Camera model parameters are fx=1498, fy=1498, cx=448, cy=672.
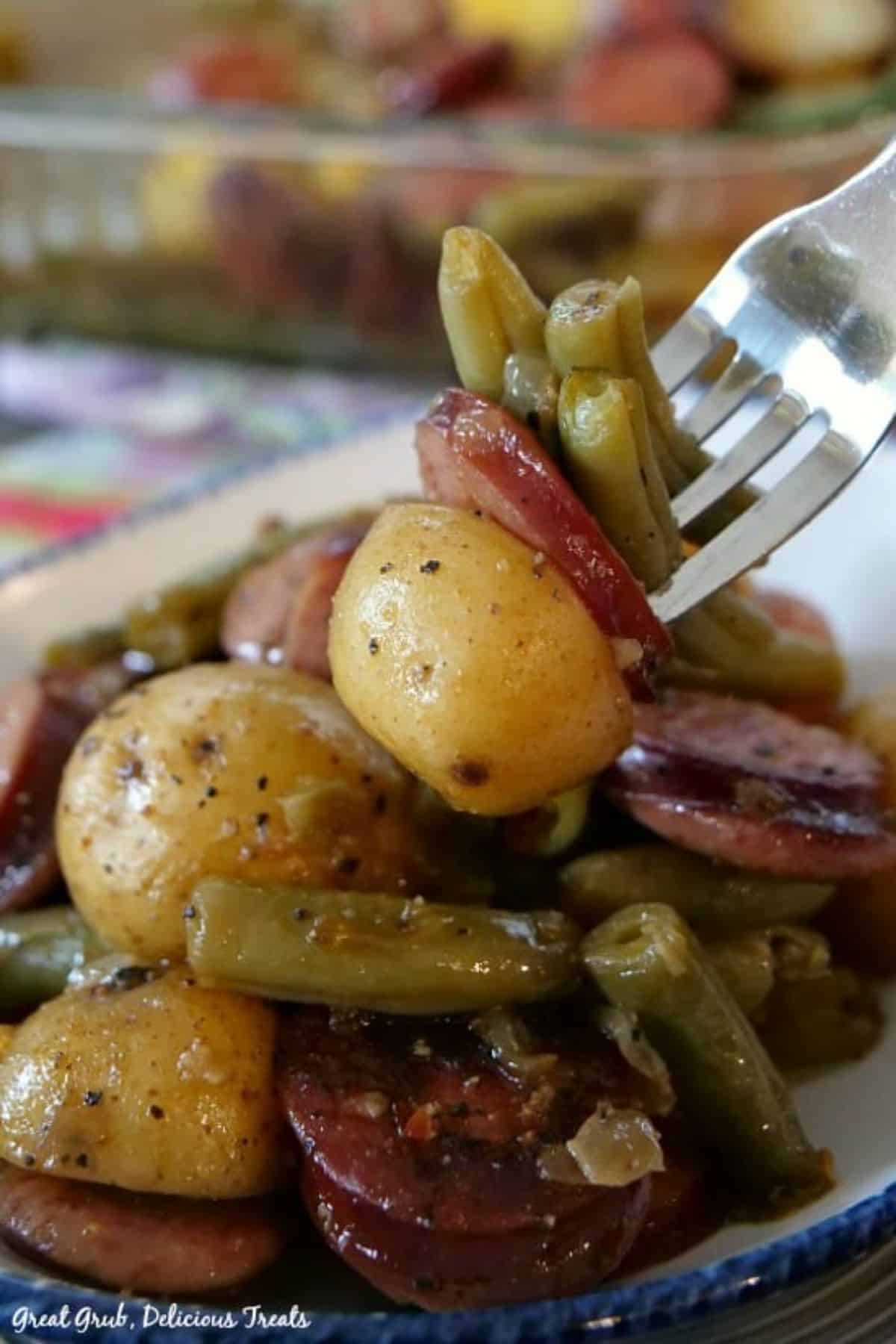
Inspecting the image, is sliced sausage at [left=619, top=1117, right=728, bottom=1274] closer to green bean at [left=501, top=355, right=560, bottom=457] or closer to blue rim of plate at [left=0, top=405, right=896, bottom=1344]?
blue rim of plate at [left=0, top=405, right=896, bottom=1344]

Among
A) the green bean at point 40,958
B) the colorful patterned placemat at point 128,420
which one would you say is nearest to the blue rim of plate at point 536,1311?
the green bean at point 40,958

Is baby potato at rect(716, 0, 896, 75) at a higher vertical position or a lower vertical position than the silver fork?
higher

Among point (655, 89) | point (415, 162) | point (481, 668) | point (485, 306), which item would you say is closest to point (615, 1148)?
point (481, 668)

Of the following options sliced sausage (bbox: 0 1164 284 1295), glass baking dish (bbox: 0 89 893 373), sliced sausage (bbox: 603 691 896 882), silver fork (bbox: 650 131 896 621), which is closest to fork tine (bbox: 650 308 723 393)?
silver fork (bbox: 650 131 896 621)

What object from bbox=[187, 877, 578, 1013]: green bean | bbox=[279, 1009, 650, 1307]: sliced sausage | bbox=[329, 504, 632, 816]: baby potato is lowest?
bbox=[279, 1009, 650, 1307]: sliced sausage

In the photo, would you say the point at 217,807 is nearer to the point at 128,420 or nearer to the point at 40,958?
the point at 40,958

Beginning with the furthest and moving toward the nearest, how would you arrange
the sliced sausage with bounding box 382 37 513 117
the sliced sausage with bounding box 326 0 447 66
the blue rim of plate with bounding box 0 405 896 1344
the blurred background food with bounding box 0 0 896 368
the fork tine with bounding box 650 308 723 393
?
1. the sliced sausage with bounding box 326 0 447 66
2. the sliced sausage with bounding box 382 37 513 117
3. the blurred background food with bounding box 0 0 896 368
4. the fork tine with bounding box 650 308 723 393
5. the blue rim of plate with bounding box 0 405 896 1344

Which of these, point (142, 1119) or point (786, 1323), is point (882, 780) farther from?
point (142, 1119)
